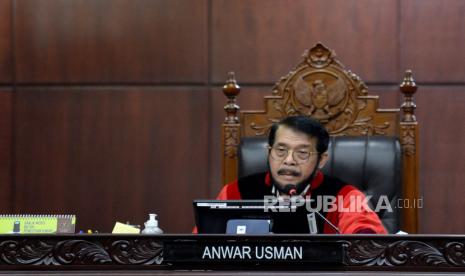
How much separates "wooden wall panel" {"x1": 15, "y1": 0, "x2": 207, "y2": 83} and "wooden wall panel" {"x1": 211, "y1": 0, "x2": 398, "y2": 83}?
14 cm

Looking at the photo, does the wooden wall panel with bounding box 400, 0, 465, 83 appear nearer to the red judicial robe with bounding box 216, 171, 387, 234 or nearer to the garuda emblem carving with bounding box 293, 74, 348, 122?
the garuda emblem carving with bounding box 293, 74, 348, 122

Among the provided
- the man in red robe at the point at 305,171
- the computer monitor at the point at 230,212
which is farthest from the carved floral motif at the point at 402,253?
the man in red robe at the point at 305,171

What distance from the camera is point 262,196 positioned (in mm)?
2994

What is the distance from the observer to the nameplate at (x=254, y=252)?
191 cm

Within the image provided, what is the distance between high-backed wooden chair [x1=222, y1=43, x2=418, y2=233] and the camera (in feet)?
10.3

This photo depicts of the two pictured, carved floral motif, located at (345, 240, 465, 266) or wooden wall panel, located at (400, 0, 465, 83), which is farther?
wooden wall panel, located at (400, 0, 465, 83)

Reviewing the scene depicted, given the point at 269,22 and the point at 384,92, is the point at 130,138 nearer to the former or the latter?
the point at 269,22

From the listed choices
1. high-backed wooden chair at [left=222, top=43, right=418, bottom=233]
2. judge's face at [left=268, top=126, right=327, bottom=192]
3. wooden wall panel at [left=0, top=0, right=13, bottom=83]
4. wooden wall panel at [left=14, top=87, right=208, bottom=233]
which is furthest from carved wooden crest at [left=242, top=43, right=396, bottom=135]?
wooden wall panel at [left=0, top=0, right=13, bottom=83]

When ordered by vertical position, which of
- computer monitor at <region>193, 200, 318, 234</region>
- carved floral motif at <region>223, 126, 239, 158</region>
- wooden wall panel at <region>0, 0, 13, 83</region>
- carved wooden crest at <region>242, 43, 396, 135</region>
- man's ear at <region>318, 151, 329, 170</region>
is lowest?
computer monitor at <region>193, 200, 318, 234</region>

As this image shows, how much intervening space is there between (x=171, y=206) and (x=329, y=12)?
141 cm

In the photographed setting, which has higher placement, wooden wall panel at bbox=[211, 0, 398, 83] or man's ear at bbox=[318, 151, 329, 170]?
wooden wall panel at bbox=[211, 0, 398, 83]

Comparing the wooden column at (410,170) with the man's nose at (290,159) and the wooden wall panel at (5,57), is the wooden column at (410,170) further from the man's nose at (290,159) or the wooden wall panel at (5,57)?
the wooden wall panel at (5,57)

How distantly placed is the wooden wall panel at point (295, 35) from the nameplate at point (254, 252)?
7.98ft

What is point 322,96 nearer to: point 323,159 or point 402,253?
point 323,159
